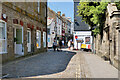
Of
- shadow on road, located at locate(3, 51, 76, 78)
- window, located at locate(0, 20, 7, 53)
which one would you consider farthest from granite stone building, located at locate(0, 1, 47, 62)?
shadow on road, located at locate(3, 51, 76, 78)

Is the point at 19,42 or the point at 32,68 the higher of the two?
the point at 19,42

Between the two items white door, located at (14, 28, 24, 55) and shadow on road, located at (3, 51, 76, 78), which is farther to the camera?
white door, located at (14, 28, 24, 55)

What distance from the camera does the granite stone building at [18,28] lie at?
9414 mm

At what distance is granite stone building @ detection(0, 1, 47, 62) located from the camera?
9414 millimetres

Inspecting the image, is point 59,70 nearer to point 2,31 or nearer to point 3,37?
point 3,37

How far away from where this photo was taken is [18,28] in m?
12.4

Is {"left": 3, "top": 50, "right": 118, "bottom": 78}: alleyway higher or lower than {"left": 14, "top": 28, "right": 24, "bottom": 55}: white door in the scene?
lower

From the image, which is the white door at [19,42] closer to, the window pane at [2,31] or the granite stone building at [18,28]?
the granite stone building at [18,28]

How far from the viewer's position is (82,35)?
88.2 ft

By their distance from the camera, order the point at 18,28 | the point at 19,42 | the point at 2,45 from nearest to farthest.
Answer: the point at 2,45
the point at 19,42
the point at 18,28

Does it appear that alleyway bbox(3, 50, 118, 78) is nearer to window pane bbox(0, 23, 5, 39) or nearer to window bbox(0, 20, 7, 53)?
window bbox(0, 20, 7, 53)

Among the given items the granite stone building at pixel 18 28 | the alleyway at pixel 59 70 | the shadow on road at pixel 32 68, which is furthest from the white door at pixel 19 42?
the alleyway at pixel 59 70

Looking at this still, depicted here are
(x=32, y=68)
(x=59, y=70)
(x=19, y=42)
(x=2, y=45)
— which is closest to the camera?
(x=59, y=70)

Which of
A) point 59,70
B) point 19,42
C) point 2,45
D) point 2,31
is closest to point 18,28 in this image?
point 19,42
